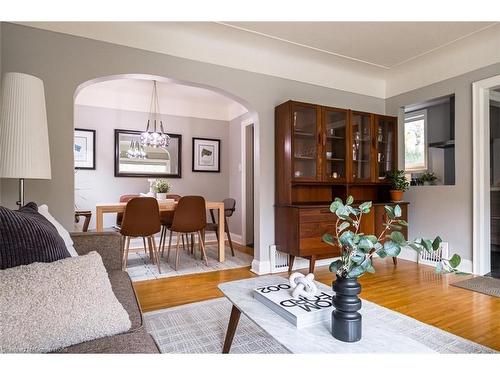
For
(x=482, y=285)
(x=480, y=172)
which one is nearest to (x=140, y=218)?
(x=482, y=285)

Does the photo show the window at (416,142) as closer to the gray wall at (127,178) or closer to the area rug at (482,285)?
the area rug at (482,285)

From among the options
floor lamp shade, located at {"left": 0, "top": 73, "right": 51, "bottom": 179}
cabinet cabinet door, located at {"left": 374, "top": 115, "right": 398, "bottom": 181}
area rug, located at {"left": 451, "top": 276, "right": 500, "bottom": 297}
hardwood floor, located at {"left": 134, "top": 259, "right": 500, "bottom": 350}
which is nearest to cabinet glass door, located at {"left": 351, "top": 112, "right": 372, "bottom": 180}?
cabinet cabinet door, located at {"left": 374, "top": 115, "right": 398, "bottom": 181}

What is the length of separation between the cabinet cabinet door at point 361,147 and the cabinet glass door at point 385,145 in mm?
A: 135

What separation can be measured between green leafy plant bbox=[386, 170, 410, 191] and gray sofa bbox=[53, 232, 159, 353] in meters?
3.29

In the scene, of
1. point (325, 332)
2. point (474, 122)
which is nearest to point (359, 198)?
point (474, 122)

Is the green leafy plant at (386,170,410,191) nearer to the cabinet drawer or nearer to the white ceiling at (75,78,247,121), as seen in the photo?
the cabinet drawer

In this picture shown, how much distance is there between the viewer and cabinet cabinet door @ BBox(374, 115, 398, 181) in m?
→ 3.67

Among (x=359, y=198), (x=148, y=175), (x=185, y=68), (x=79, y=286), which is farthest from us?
(x=148, y=175)

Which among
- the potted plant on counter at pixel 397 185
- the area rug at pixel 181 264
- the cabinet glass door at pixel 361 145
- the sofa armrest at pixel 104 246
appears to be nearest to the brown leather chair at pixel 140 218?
the area rug at pixel 181 264

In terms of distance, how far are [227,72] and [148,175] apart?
2.47 metres

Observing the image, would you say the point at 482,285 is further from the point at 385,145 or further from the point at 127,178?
the point at 127,178

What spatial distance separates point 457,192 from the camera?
3.30 metres
